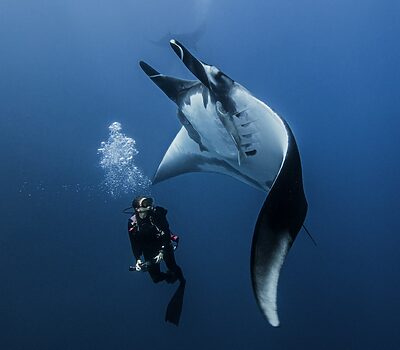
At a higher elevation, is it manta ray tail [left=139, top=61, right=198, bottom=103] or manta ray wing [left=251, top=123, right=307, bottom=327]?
manta ray tail [left=139, top=61, right=198, bottom=103]

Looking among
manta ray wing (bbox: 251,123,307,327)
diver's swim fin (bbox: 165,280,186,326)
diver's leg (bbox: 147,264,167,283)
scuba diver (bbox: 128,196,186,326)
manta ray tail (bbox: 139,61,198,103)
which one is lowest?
manta ray wing (bbox: 251,123,307,327)

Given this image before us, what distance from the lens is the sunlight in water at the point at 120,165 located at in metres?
10.2

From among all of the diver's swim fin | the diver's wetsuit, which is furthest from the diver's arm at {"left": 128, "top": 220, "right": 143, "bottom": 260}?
the diver's swim fin

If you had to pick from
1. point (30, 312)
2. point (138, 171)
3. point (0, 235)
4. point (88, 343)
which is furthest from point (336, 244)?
point (0, 235)

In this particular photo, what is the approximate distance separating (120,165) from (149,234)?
7457mm

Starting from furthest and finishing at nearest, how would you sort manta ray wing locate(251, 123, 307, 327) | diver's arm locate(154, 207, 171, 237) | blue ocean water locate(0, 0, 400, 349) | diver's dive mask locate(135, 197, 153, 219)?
blue ocean water locate(0, 0, 400, 349), diver's arm locate(154, 207, 171, 237), diver's dive mask locate(135, 197, 153, 219), manta ray wing locate(251, 123, 307, 327)

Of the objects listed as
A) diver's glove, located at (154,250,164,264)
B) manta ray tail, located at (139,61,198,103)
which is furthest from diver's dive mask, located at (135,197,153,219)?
manta ray tail, located at (139,61,198,103)

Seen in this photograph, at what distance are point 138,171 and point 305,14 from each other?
33.7 feet

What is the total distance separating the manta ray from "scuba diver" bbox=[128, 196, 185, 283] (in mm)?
802

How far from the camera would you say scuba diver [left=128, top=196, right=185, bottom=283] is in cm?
339

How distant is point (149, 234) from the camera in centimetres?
345

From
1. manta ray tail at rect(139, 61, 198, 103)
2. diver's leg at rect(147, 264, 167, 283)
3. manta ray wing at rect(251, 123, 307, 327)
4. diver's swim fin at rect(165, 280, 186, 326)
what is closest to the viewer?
manta ray wing at rect(251, 123, 307, 327)

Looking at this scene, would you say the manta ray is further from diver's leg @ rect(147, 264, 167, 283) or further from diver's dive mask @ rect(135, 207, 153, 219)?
diver's leg @ rect(147, 264, 167, 283)

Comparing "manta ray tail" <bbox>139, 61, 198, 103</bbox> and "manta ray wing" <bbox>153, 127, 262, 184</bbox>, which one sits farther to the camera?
"manta ray wing" <bbox>153, 127, 262, 184</bbox>
